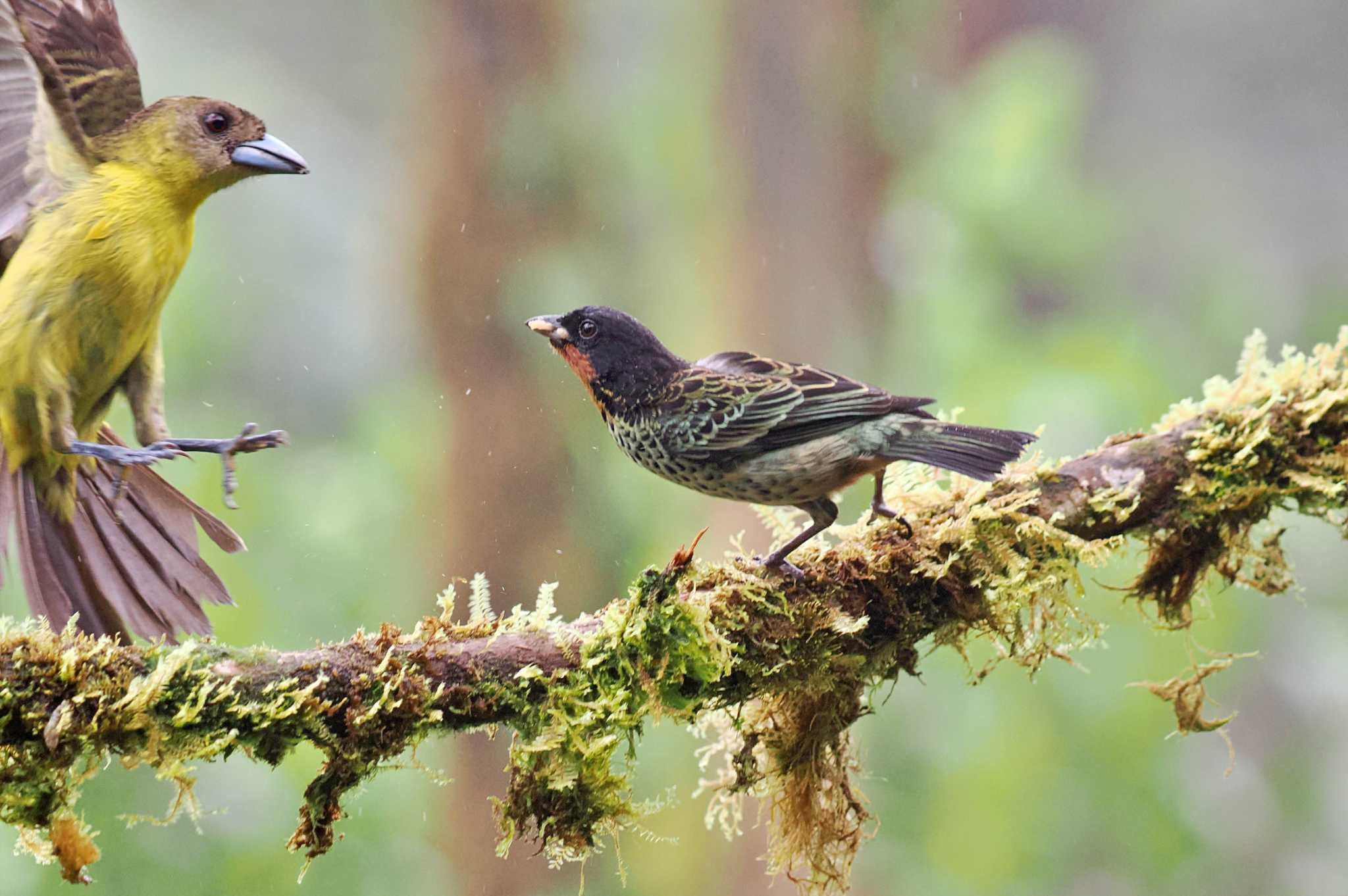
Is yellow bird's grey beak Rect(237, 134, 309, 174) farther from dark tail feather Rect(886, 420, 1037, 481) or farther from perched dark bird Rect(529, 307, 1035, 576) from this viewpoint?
dark tail feather Rect(886, 420, 1037, 481)

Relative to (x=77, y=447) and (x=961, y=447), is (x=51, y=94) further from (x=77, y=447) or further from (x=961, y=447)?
(x=961, y=447)

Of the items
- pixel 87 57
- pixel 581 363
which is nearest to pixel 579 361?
pixel 581 363

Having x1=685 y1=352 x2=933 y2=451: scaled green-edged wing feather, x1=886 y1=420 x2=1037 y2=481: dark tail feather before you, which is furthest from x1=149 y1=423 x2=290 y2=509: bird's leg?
x1=886 y1=420 x2=1037 y2=481: dark tail feather

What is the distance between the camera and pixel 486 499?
15.8 ft

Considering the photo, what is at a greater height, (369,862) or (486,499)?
(486,499)

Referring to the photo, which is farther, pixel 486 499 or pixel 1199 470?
pixel 486 499

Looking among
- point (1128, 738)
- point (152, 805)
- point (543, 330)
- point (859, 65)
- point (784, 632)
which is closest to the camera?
point (784, 632)

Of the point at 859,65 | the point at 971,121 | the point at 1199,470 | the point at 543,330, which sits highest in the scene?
the point at 859,65

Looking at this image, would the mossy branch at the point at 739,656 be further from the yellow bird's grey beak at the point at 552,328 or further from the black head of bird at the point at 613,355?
the yellow bird's grey beak at the point at 552,328

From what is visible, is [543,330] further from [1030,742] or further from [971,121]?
[971,121]

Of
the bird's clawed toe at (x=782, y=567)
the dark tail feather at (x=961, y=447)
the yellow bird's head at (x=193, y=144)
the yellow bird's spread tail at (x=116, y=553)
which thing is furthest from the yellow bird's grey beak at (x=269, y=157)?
the dark tail feather at (x=961, y=447)

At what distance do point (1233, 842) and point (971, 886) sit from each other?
1.29 meters

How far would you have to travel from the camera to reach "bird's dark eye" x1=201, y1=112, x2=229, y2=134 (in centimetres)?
213

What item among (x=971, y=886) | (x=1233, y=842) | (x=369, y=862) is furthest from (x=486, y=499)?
(x=1233, y=842)
